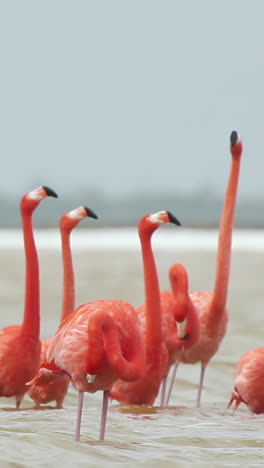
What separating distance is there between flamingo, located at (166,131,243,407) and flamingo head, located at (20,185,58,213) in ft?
5.45

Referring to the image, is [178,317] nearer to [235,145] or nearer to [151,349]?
[151,349]

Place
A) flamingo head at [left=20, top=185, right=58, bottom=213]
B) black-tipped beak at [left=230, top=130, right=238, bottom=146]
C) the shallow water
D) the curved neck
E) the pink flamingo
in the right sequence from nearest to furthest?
the curved neck < the shallow water < flamingo head at [left=20, top=185, right=58, bottom=213] < the pink flamingo < black-tipped beak at [left=230, top=130, right=238, bottom=146]

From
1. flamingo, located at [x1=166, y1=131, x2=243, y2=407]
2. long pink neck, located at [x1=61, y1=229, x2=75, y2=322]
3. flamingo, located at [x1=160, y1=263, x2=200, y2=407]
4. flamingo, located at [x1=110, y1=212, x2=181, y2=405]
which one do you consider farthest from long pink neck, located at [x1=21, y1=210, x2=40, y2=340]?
flamingo, located at [x1=166, y1=131, x2=243, y2=407]

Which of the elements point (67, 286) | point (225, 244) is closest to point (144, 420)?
point (67, 286)

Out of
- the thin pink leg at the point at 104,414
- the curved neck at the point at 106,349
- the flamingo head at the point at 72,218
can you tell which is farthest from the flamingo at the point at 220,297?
the curved neck at the point at 106,349

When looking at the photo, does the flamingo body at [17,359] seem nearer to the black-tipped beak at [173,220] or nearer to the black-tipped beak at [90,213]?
the black-tipped beak at [90,213]

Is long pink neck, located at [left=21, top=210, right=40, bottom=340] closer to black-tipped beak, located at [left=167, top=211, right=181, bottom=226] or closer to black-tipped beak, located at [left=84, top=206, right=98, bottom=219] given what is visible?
black-tipped beak, located at [left=84, top=206, right=98, bottom=219]

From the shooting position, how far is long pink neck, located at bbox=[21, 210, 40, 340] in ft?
25.6

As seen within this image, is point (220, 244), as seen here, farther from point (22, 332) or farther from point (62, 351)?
point (62, 351)

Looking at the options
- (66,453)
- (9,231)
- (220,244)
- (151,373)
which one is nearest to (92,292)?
(220,244)

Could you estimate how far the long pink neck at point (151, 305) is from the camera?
7.79 meters

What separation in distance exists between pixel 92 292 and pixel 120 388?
32.8 ft

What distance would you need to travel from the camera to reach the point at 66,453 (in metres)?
6.46

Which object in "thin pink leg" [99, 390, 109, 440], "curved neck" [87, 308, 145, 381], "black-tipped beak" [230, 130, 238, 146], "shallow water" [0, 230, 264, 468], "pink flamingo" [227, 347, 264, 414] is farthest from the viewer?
"black-tipped beak" [230, 130, 238, 146]
